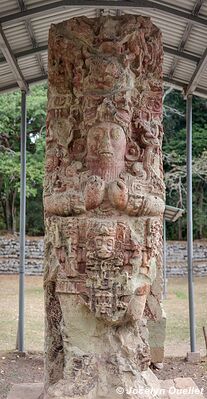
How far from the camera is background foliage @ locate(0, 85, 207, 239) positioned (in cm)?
1897

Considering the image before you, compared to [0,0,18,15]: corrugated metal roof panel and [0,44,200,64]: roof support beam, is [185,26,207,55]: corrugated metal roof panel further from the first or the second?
[0,0,18,15]: corrugated metal roof panel

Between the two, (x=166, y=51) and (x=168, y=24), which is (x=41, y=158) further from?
(x=168, y=24)

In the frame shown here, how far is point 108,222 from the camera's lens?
5242 millimetres

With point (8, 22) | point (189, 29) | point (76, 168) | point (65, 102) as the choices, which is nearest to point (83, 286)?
point (76, 168)

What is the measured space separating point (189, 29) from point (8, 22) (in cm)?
248

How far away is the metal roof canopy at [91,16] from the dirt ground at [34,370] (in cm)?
446

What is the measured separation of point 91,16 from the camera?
7621mm

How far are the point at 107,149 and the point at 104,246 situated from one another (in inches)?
39.3

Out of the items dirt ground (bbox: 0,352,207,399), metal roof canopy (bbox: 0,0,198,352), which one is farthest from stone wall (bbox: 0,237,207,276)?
metal roof canopy (bbox: 0,0,198,352)

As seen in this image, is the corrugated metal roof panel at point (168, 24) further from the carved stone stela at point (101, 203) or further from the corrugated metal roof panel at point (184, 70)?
the carved stone stela at point (101, 203)

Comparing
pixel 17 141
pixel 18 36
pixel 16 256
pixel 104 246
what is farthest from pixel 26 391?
pixel 17 141

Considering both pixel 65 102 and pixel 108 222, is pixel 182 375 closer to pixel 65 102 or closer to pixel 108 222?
pixel 108 222

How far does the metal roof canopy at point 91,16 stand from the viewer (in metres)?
6.47

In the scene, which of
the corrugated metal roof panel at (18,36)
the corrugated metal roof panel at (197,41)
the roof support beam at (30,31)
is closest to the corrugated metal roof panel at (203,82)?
the corrugated metal roof panel at (197,41)
